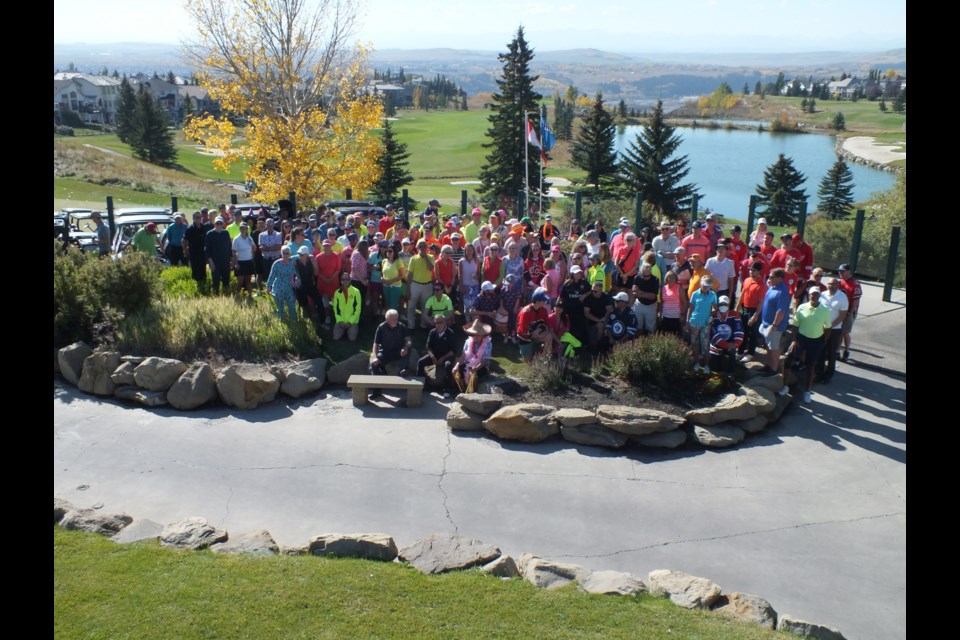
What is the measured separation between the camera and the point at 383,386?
11672 millimetres

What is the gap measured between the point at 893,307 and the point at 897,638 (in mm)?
11449

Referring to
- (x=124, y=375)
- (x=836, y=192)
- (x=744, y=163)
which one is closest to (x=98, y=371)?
(x=124, y=375)

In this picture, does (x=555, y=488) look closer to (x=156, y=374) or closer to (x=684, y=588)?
(x=684, y=588)

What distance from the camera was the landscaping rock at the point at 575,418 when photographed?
34.8 feet

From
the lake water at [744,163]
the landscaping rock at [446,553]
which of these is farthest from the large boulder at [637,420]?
the lake water at [744,163]

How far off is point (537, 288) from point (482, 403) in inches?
110

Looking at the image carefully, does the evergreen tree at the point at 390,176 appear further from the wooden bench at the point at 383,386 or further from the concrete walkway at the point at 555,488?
the concrete walkway at the point at 555,488

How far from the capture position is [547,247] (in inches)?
638

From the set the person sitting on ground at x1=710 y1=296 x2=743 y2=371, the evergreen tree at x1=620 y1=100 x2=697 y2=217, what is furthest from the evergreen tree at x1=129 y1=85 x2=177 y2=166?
the person sitting on ground at x1=710 y1=296 x2=743 y2=371

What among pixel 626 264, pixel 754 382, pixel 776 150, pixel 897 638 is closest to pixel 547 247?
pixel 626 264

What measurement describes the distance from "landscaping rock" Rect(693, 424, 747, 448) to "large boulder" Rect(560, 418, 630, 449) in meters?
1.00

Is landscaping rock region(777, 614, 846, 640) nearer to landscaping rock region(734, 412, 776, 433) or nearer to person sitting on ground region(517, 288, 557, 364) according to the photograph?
landscaping rock region(734, 412, 776, 433)
